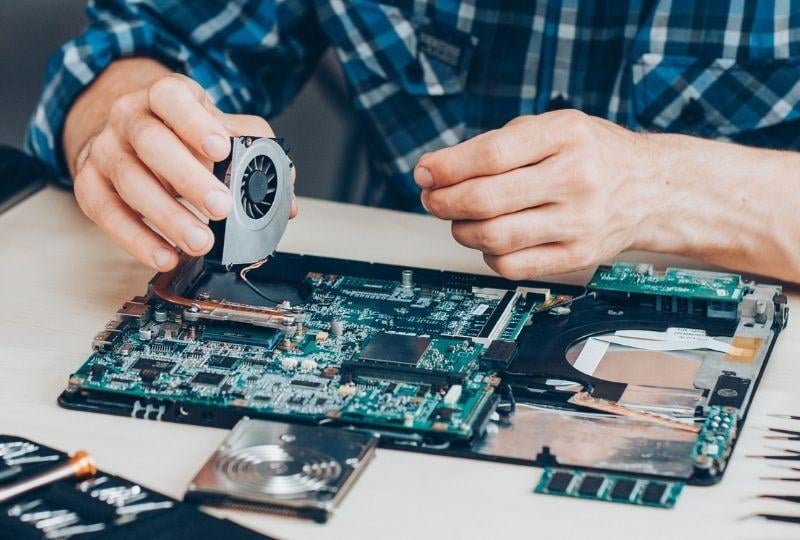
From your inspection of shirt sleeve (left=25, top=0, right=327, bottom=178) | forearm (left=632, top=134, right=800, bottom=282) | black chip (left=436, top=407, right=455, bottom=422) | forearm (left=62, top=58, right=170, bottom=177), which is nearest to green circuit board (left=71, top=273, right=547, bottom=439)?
black chip (left=436, top=407, right=455, bottom=422)

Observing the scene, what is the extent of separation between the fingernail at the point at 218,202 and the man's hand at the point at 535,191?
0.75 feet

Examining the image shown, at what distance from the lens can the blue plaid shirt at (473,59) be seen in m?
1.92

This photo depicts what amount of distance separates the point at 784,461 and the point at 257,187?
643 mm

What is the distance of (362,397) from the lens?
117cm

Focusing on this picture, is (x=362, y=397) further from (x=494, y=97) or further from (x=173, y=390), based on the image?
(x=494, y=97)

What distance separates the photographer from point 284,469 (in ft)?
3.45

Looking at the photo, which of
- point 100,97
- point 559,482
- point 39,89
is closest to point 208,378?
point 559,482

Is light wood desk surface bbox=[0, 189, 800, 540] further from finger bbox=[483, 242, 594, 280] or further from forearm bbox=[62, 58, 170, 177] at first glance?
forearm bbox=[62, 58, 170, 177]

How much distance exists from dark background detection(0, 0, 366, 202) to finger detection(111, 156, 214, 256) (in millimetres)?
1082

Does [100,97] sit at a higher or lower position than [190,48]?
lower

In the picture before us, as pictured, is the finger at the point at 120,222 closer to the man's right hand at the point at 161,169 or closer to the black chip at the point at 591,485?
the man's right hand at the point at 161,169

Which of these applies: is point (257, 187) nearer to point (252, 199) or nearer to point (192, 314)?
point (252, 199)

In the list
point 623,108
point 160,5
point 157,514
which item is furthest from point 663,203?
point 160,5

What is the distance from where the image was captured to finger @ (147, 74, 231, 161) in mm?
1292
